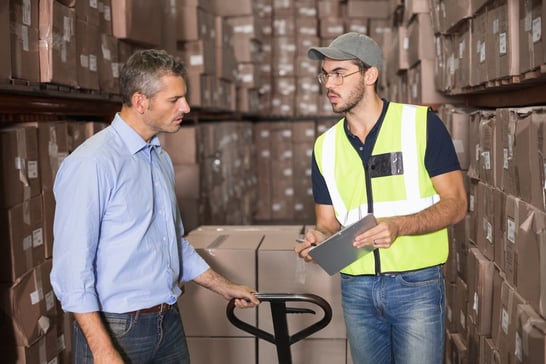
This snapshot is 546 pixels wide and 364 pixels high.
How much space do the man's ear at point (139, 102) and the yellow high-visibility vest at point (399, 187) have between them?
31.1 inches

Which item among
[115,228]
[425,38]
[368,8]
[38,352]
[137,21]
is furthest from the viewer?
[368,8]

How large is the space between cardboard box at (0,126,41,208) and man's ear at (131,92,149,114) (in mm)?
790

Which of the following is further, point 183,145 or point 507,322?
point 183,145

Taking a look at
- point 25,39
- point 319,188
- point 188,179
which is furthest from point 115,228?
point 188,179

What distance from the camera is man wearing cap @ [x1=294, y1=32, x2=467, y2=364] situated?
2.44 m

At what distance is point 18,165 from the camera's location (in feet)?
9.48

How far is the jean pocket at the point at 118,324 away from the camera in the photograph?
2.16 m

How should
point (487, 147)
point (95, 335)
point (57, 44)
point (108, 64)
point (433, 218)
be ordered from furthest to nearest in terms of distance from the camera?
1. point (108, 64)
2. point (57, 44)
3. point (487, 147)
4. point (433, 218)
5. point (95, 335)

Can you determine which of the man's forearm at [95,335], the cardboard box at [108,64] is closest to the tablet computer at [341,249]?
the man's forearm at [95,335]

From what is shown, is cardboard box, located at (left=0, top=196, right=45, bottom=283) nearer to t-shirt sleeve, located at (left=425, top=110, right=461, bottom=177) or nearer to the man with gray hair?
the man with gray hair

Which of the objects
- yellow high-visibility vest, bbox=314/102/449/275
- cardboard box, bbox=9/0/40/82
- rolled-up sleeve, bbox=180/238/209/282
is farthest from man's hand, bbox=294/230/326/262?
cardboard box, bbox=9/0/40/82

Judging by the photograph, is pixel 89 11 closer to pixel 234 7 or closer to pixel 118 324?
pixel 118 324

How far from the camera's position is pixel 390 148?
250 cm

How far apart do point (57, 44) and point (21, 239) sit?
3.12 feet
